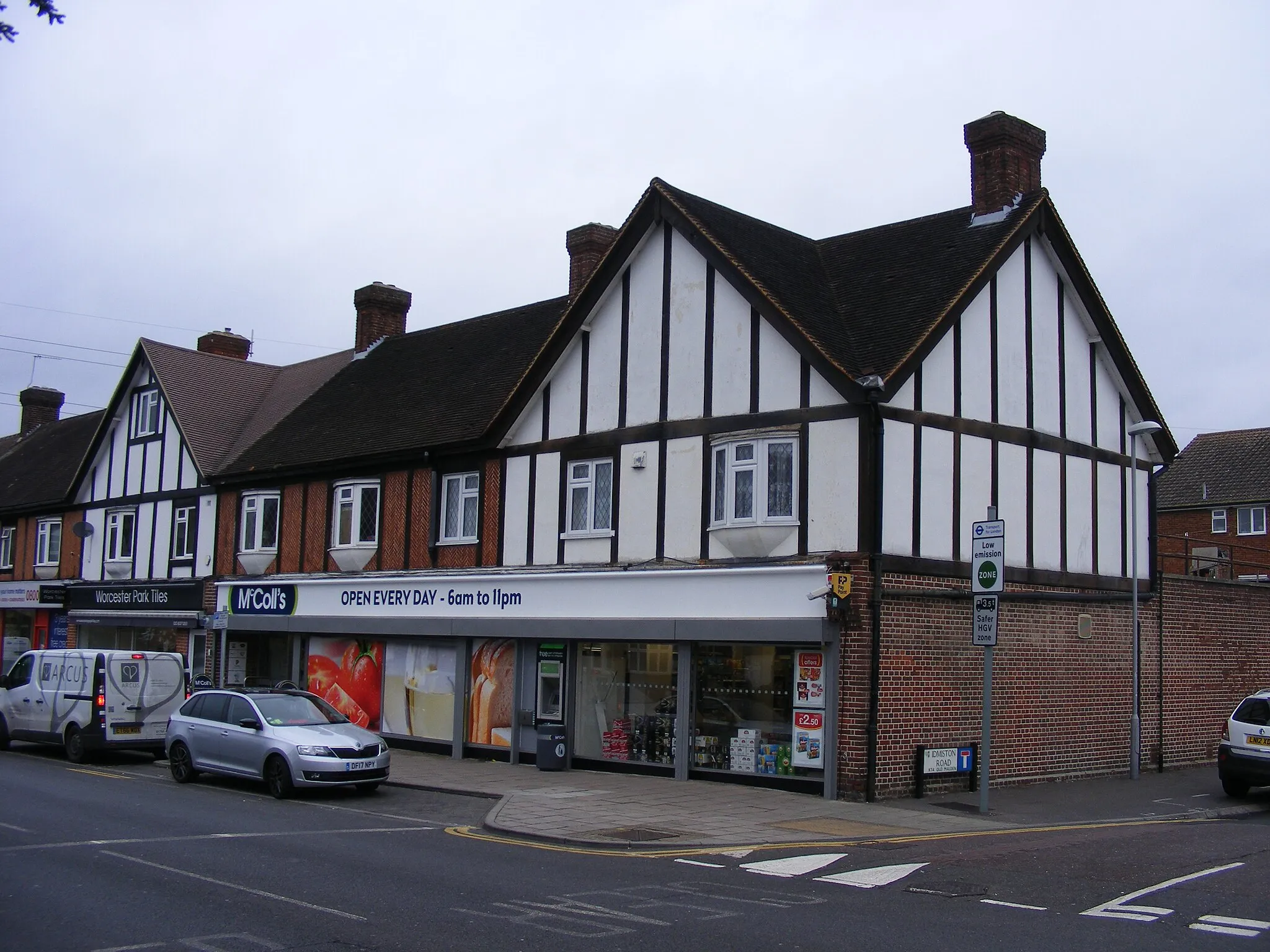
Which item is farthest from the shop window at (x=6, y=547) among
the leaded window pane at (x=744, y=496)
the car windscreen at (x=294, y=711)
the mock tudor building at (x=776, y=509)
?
the leaded window pane at (x=744, y=496)


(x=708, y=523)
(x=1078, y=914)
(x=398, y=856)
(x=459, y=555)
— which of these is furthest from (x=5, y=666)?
(x=1078, y=914)

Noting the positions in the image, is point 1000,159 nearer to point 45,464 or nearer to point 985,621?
point 985,621

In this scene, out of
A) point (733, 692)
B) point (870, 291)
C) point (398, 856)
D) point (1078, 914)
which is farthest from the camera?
point (870, 291)

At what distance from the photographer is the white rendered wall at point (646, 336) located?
68.7ft

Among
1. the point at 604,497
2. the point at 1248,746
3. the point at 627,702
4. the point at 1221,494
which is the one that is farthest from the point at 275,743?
the point at 1221,494

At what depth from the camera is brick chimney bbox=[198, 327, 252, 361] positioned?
129 feet

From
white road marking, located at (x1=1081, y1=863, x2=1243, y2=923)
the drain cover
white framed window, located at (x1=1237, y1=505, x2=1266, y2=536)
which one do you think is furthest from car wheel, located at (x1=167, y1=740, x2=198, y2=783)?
white framed window, located at (x1=1237, y1=505, x2=1266, y2=536)

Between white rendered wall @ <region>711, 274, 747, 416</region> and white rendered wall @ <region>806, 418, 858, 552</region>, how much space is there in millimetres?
1536

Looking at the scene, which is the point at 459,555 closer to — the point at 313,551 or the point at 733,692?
the point at 313,551

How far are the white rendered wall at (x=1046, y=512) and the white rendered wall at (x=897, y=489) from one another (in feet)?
10.9

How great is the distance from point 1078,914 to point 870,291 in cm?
1267

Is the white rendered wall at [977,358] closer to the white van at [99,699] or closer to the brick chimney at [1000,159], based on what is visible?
the brick chimney at [1000,159]

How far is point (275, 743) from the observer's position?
1778 centimetres

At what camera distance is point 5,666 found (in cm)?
3844
